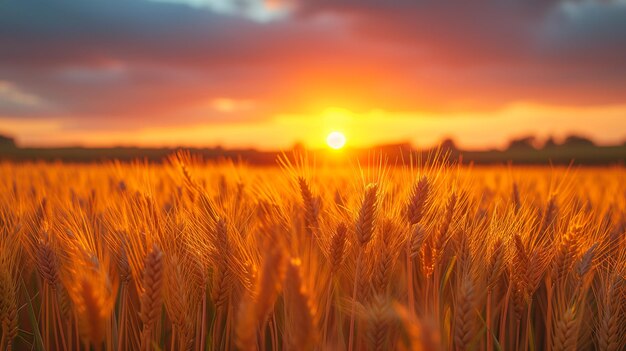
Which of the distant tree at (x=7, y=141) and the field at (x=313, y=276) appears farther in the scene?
the distant tree at (x=7, y=141)

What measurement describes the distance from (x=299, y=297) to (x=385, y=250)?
58 cm

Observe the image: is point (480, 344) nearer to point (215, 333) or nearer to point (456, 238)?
point (456, 238)

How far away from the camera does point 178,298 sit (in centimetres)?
142

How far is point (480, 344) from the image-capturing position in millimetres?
1900

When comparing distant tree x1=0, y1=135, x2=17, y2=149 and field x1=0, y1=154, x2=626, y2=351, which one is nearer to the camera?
field x1=0, y1=154, x2=626, y2=351

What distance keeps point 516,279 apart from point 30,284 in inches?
78.8

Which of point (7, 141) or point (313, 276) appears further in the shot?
point (7, 141)

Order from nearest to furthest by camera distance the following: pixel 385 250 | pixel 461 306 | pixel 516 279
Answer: pixel 461 306, pixel 385 250, pixel 516 279

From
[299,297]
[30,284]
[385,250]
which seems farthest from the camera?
[30,284]

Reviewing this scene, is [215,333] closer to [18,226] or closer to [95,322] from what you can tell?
[95,322]

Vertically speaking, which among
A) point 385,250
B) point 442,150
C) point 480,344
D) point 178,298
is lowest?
point 480,344

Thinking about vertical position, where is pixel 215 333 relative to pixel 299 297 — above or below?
below

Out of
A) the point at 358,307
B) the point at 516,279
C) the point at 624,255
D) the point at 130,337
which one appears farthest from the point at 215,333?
the point at 624,255

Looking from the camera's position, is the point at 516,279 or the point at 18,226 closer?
the point at 516,279
